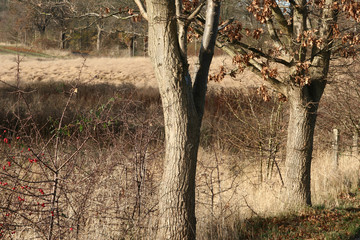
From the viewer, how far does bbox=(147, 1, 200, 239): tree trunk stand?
3945mm

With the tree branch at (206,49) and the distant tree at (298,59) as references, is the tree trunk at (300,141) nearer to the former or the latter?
the distant tree at (298,59)

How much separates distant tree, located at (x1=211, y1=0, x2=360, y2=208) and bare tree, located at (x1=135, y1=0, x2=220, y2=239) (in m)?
1.40

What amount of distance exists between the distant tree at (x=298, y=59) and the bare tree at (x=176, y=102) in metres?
1.40

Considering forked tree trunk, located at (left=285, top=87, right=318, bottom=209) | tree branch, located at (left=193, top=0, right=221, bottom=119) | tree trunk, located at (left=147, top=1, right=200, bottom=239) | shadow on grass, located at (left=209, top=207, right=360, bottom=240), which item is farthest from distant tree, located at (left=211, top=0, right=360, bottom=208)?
tree trunk, located at (left=147, top=1, right=200, bottom=239)

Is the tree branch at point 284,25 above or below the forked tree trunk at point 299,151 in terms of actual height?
above

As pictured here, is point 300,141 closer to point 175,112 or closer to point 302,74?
point 302,74

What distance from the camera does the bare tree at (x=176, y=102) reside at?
395cm

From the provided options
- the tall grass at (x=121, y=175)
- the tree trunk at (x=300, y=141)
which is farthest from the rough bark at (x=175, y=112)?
the tree trunk at (x=300, y=141)

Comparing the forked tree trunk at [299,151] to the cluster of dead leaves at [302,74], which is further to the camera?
the forked tree trunk at [299,151]

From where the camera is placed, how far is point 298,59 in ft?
18.8

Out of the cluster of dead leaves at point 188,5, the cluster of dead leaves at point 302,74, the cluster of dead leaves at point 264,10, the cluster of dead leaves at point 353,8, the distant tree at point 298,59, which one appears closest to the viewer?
the cluster of dead leaves at point 353,8

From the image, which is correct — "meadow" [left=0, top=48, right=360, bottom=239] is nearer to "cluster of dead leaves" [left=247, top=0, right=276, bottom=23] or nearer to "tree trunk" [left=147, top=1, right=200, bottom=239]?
"tree trunk" [left=147, top=1, right=200, bottom=239]

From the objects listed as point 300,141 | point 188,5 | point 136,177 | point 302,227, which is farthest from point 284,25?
point 136,177

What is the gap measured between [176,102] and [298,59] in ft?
8.49
